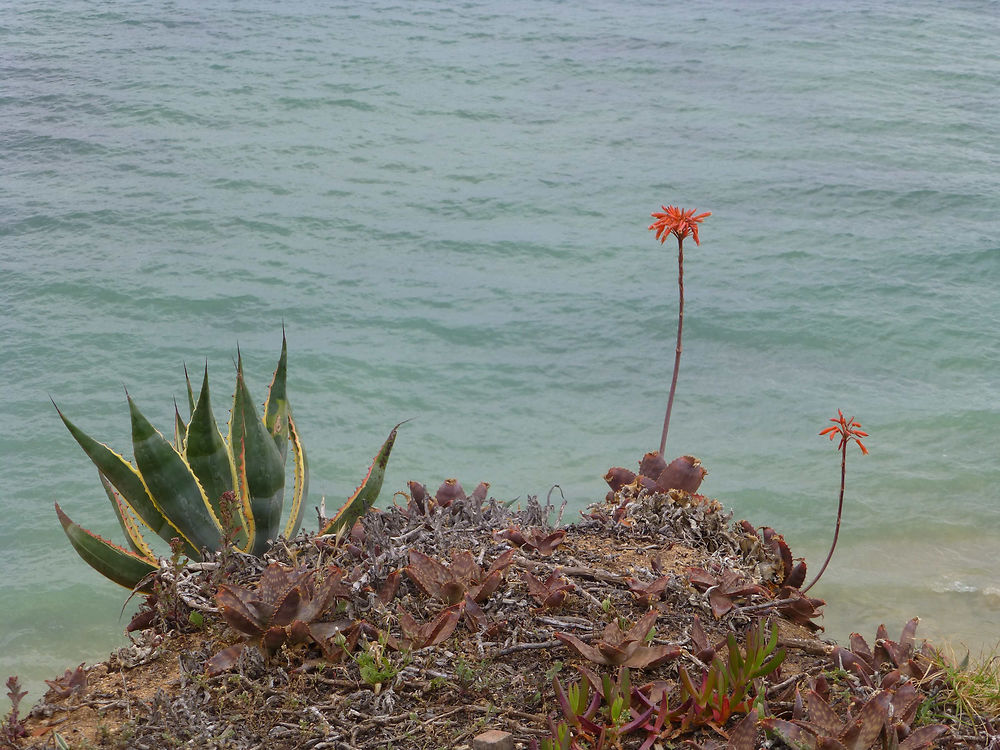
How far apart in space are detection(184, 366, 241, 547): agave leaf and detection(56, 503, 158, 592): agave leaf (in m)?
0.29

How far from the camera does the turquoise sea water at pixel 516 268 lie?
6.35m

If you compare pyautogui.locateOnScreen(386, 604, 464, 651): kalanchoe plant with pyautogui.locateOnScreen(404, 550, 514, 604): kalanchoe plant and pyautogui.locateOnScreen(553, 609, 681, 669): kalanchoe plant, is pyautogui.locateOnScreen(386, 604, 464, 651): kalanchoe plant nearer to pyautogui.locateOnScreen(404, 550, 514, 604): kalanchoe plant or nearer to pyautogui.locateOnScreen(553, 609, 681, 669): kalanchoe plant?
pyautogui.locateOnScreen(404, 550, 514, 604): kalanchoe plant

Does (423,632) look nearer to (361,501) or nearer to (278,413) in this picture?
(361,501)

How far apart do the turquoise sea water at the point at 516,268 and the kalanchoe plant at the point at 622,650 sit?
2.66 metres

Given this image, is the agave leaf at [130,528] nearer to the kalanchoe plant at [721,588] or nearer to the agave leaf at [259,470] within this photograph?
the agave leaf at [259,470]

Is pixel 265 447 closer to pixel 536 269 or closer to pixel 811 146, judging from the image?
pixel 536 269

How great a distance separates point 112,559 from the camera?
10.9 ft

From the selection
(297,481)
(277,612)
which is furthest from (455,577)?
(297,481)

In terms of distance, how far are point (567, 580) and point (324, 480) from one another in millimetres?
3712

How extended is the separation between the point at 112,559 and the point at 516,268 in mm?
6683

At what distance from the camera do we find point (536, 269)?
31.6 feet

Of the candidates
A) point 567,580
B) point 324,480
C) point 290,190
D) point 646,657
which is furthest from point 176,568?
point 290,190

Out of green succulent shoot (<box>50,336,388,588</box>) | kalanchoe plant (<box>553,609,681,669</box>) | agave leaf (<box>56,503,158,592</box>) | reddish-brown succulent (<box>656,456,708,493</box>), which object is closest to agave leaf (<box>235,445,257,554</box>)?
green succulent shoot (<box>50,336,388,588</box>)

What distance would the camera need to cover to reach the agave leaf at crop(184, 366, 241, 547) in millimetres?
3402
